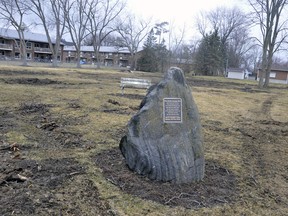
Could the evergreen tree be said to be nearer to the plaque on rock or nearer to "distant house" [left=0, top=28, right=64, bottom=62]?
"distant house" [left=0, top=28, right=64, bottom=62]

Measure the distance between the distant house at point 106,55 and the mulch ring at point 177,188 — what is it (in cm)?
7915

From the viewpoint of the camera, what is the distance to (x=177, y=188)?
356 cm

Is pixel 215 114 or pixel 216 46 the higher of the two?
pixel 216 46

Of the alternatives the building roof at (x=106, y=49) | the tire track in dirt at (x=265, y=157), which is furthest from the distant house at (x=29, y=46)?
the tire track in dirt at (x=265, y=157)

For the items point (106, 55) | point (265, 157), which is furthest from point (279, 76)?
point (265, 157)

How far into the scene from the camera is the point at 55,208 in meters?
2.89

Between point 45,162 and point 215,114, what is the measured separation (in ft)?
A: 21.3

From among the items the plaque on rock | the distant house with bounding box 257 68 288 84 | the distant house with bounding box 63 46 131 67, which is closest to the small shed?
the distant house with bounding box 257 68 288 84

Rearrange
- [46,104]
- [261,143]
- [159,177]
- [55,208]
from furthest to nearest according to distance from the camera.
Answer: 1. [46,104]
2. [261,143]
3. [159,177]
4. [55,208]

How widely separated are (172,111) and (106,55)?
84.1 meters

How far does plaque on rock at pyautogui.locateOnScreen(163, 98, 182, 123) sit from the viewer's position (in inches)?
154

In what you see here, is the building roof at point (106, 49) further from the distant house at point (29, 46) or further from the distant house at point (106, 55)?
the distant house at point (29, 46)

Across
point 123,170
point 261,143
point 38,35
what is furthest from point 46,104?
point 38,35

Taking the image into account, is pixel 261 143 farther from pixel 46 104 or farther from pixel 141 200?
pixel 46 104
